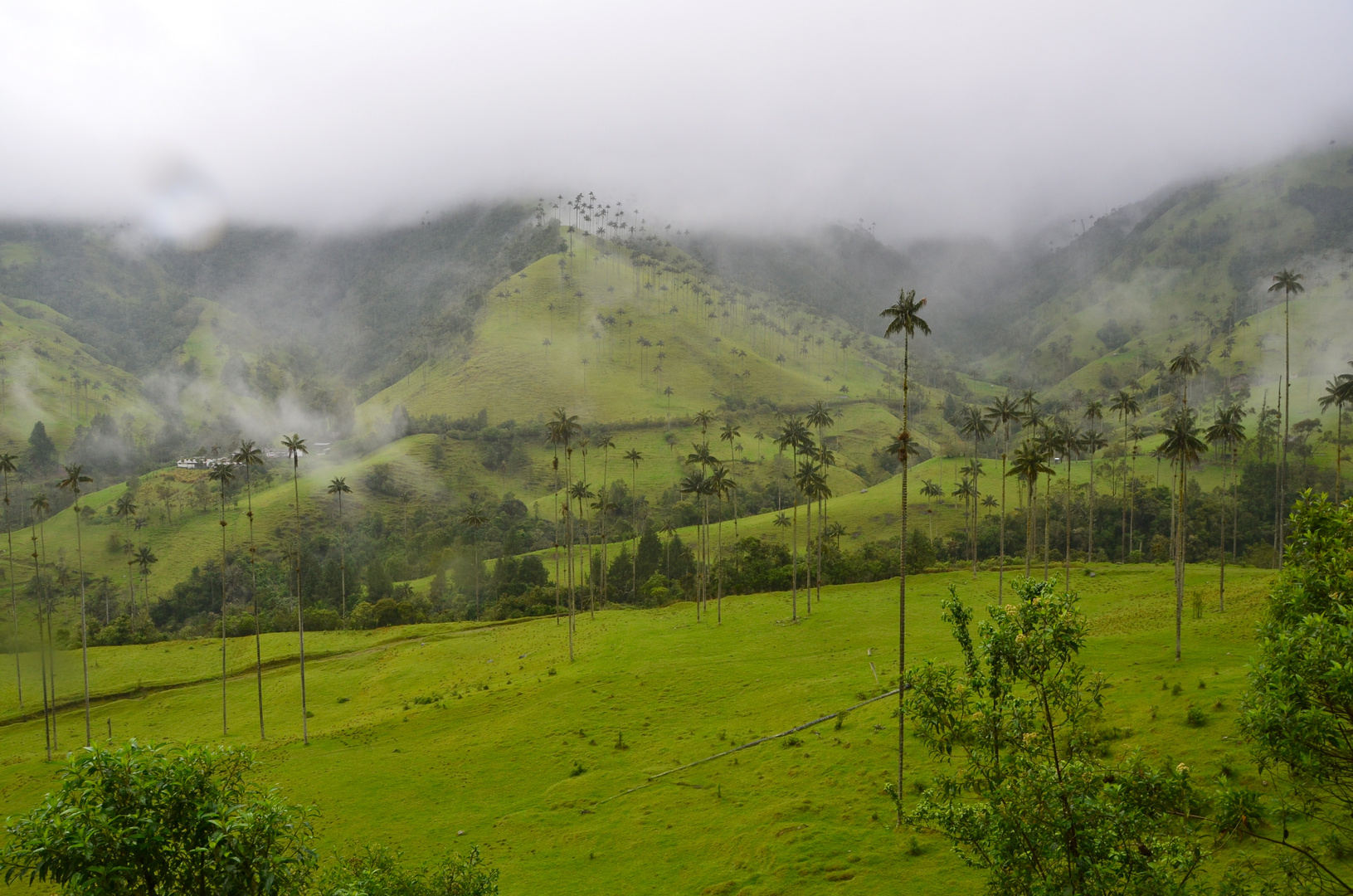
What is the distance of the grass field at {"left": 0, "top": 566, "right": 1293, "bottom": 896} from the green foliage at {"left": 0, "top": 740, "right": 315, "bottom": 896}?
22544 mm

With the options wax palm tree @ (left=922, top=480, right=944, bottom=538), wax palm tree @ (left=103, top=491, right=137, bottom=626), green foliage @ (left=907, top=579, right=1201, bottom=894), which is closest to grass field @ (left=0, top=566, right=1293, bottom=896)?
green foliage @ (left=907, top=579, right=1201, bottom=894)

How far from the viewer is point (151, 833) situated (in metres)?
14.5

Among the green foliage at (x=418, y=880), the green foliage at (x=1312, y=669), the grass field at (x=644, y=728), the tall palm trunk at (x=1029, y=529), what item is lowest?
the grass field at (x=644, y=728)

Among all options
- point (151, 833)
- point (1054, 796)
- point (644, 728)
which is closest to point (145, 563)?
point (644, 728)

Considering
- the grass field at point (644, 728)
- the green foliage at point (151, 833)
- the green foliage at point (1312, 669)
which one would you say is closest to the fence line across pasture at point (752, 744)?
the grass field at point (644, 728)

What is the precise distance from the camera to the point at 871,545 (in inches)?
4946

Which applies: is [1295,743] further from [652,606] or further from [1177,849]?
[652,606]

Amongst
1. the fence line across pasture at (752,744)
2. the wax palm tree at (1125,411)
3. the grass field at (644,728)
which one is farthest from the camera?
the wax palm tree at (1125,411)

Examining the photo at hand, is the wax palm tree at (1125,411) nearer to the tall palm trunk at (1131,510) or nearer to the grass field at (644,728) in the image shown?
the tall palm trunk at (1131,510)

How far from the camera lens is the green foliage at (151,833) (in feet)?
44.7

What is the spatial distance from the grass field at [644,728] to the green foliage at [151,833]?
2254 cm

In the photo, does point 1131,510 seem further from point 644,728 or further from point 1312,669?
point 1312,669

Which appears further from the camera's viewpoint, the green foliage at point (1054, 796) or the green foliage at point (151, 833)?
the green foliage at point (1054, 796)

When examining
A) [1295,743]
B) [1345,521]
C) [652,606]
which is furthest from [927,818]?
[652,606]
